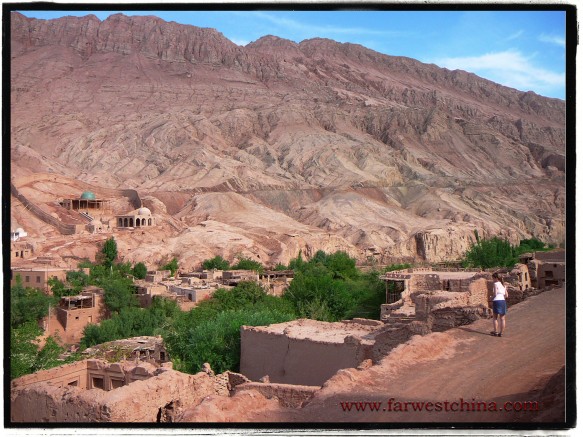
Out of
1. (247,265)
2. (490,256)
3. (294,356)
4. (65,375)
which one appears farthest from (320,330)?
(247,265)

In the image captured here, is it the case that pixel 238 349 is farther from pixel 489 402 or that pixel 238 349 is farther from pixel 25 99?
pixel 25 99

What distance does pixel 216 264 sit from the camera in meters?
37.0

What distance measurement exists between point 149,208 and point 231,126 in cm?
3040

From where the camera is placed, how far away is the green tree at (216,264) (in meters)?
36.8

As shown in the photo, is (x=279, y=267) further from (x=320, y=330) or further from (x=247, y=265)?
(x=320, y=330)

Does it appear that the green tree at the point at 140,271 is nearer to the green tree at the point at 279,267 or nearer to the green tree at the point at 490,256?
the green tree at the point at 279,267

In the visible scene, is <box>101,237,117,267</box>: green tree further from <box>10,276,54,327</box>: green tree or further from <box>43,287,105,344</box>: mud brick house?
<box>10,276,54,327</box>: green tree

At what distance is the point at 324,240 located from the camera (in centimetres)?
4497

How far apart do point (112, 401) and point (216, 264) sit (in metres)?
29.6

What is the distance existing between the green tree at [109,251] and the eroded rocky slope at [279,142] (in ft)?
8.28

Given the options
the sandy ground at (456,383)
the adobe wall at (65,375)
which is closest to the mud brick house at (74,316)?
the adobe wall at (65,375)

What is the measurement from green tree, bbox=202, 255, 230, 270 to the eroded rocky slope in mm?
1381

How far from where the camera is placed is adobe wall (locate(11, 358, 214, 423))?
755 centimetres

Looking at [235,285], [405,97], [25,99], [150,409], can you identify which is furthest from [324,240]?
[405,97]
